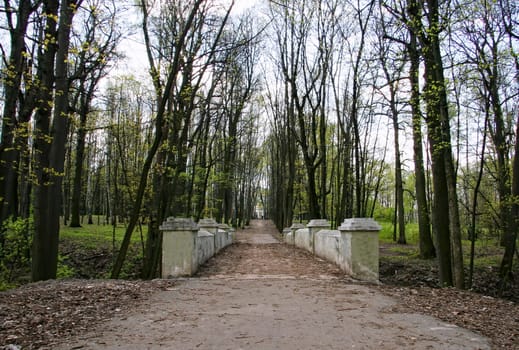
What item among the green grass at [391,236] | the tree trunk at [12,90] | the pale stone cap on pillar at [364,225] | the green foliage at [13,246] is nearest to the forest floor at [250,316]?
the pale stone cap on pillar at [364,225]

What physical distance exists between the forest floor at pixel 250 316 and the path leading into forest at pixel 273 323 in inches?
0.4

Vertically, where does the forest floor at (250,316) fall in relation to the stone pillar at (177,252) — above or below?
below

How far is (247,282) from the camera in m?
7.47

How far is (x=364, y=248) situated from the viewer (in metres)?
7.89

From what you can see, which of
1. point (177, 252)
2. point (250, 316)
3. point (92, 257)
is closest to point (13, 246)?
point (92, 257)

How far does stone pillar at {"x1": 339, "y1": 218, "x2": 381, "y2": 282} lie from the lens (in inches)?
308

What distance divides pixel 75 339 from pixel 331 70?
17.5 m

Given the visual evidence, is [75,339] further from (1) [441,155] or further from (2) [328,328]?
(1) [441,155]

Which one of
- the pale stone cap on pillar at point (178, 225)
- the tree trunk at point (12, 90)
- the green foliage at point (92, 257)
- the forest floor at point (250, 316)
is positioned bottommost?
the green foliage at point (92, 257)

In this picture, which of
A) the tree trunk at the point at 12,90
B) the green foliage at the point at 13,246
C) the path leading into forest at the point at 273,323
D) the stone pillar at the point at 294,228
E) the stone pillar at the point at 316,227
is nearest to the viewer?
the path leading into forest at the point at 273,323

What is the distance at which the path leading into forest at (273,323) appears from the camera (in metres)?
3.70

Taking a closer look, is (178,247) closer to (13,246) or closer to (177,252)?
(177,252)

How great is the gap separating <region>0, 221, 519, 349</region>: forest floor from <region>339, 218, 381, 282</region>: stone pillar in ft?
1.71

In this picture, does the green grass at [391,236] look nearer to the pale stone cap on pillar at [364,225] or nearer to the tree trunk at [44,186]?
the pale stone cap on pillar at [364,225]
